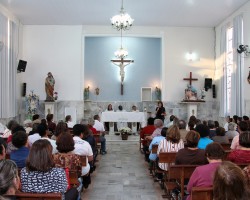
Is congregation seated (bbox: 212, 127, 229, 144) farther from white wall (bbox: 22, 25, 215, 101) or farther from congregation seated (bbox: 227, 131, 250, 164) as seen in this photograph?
white wall (bbox: 22, 25, 215, 101)

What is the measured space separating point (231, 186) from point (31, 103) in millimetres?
12655

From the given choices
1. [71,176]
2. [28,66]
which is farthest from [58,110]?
[71,176]

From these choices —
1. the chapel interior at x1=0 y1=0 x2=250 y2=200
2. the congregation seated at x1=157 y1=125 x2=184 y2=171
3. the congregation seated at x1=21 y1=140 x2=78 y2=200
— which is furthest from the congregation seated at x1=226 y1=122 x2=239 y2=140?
the congregation seated at x1=21 y1=140 x2=78 y2=200

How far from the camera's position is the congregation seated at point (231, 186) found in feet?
6.34

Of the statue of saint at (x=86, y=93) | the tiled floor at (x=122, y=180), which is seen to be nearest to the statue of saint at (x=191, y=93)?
the statue of saint at (x=86, y=93)

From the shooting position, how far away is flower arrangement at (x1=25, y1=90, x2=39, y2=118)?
45.0ft

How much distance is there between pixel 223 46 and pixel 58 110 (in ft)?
24.5

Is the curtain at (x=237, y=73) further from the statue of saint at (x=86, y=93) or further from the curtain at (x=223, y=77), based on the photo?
the statue of saint at (x=86, y=93)

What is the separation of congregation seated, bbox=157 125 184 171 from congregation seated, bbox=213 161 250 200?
338cm

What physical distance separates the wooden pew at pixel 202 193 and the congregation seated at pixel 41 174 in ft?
4.04

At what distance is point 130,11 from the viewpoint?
12539mm

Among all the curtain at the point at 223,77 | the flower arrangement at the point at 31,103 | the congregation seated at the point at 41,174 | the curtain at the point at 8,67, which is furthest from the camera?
the flower arrangement at the point at 31,103

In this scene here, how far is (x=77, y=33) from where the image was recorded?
48.0 ft

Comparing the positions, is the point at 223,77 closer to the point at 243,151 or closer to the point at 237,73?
the point at 237,73
